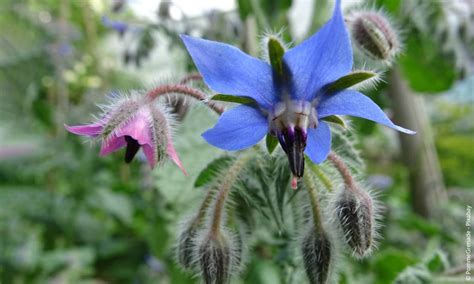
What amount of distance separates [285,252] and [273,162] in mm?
194

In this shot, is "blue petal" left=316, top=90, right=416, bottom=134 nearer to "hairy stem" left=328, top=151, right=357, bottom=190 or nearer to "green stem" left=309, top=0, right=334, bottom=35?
"hairy stem" left=328, top=151, right=357, bottom=190

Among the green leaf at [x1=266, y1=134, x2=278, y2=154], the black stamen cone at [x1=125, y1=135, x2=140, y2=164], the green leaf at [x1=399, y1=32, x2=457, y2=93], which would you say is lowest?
the black stamen cone at [x1=125, y1=135, x2=140, y2=164]

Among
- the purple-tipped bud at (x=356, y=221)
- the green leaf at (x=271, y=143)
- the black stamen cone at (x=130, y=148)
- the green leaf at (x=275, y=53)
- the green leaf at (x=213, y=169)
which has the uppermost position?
the green leaf at (x=275, y=53)

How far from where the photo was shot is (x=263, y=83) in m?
0.57

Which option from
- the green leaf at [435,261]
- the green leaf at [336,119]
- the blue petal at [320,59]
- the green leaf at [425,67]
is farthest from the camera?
the green leaf at [425,67]

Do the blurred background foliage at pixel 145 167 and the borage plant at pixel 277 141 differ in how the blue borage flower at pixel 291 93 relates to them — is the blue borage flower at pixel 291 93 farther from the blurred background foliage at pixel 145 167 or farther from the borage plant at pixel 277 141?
the blurred background foliage at pixel 145 167

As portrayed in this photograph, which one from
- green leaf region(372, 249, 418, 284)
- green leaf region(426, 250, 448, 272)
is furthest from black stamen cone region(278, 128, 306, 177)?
green leaf region(372, 249, 418, 284)

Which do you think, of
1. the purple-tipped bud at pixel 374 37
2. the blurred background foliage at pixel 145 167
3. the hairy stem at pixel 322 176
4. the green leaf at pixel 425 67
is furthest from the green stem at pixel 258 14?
the green leaf at pixel 425 67

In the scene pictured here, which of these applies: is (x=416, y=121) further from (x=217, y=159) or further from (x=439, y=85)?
(x=217, y=159)

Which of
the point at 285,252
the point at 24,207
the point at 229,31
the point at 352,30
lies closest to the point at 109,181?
the point at 24,207

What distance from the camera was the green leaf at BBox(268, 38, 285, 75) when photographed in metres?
0.56

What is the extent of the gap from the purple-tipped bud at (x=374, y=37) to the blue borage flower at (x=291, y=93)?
20 cm

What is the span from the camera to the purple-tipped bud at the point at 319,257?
0.63 m

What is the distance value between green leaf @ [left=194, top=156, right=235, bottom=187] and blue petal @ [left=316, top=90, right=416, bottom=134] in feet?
0.70
